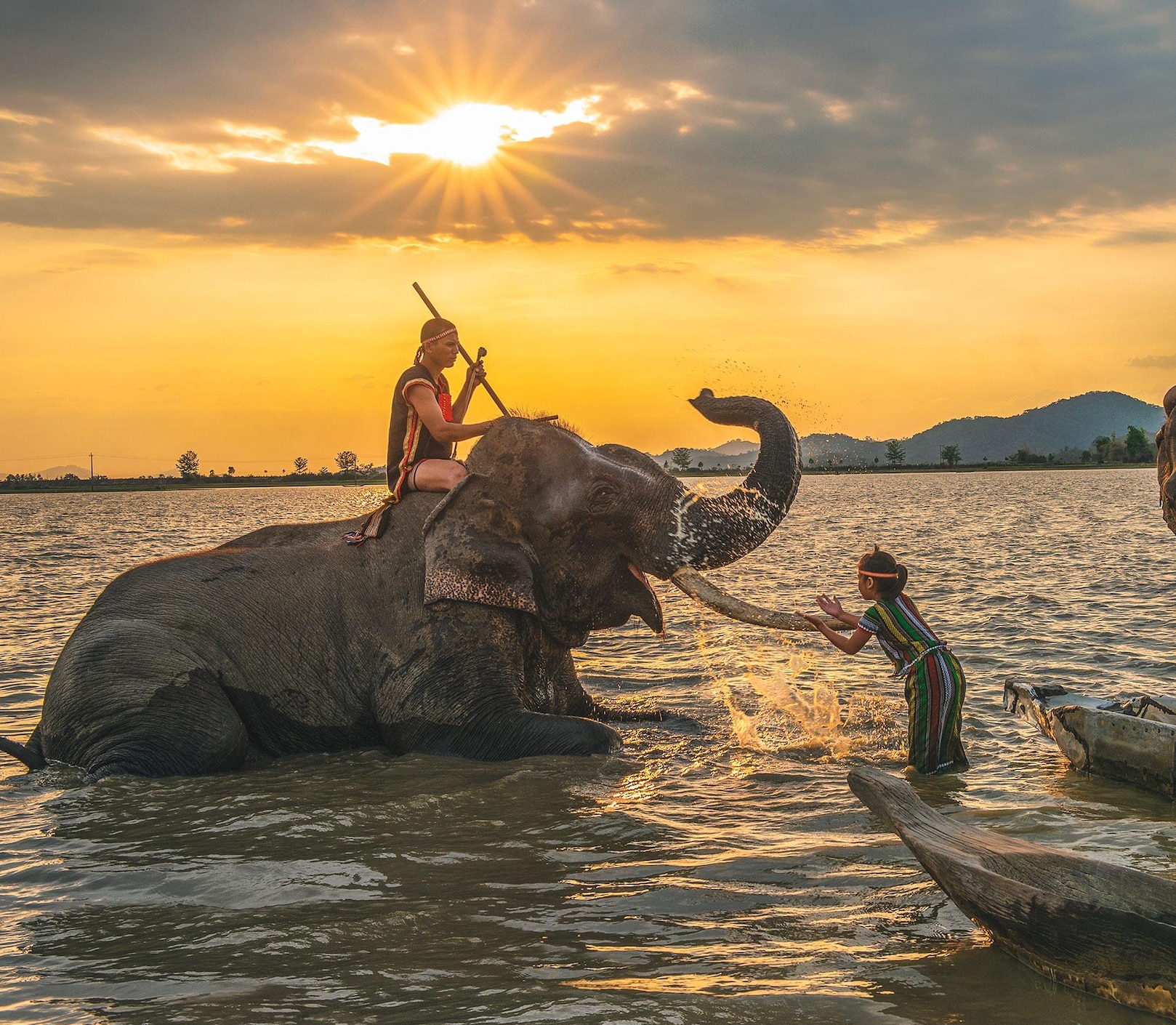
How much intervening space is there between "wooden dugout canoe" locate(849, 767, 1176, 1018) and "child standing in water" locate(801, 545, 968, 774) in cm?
308

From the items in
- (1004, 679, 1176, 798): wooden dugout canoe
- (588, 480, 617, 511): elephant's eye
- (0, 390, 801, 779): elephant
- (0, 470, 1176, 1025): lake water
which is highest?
(588, 480, 617, 511): elephant's eye

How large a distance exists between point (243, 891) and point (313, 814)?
1421 mm

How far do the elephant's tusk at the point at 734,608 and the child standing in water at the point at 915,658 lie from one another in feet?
0.36

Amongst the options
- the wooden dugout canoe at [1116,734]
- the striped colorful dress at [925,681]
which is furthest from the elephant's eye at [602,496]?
the wooden dugout canoe at [1116,734]

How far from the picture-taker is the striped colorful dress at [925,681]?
8.92 m

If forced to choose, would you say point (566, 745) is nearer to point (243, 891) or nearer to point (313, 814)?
point (313, 814)

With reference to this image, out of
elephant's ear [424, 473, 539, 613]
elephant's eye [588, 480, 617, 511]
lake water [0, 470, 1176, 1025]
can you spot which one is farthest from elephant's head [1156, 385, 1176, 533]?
elephant's ear [424, 473, 539, 613]

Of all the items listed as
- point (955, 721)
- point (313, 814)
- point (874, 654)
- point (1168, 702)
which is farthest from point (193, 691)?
point (874, 654)

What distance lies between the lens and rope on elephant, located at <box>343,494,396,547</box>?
984 cm

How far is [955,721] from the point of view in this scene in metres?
9.07

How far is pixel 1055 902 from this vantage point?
4.96m

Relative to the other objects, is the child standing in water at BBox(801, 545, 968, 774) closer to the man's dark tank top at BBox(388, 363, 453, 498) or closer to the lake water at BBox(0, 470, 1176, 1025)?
the lake water at BBox(0, 470, 1176, 1025)

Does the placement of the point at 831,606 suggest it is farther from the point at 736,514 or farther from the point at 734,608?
the point at 736,514

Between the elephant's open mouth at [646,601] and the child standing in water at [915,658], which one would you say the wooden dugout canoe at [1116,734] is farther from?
the elephant's open mouth at [646,601]
